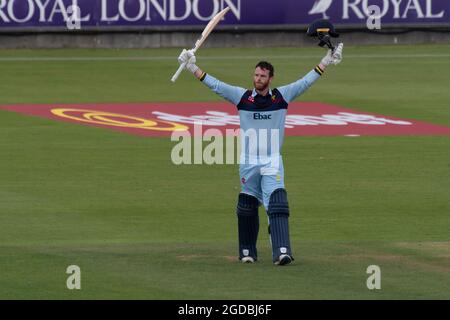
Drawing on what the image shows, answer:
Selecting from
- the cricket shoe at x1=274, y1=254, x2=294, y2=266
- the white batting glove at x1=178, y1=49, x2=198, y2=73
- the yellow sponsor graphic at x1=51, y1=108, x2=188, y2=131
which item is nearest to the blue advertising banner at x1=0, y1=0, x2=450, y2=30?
the yellow sponsor graphic at x1=51, y1=108, x2=188, y2=131

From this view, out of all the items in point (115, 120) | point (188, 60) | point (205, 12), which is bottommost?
point (188, 60)

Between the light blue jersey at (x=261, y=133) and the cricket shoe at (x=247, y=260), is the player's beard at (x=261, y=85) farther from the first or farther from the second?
the cricket shoe at (x=247, y=260)

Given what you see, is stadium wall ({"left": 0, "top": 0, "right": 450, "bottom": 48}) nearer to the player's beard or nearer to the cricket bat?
the cricket bat

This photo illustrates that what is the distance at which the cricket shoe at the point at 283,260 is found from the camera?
12.9 metres

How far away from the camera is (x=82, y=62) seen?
116ft

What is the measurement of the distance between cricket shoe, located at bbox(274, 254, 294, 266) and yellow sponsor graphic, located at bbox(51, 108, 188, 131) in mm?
11828

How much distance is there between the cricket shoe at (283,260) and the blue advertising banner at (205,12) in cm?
2432

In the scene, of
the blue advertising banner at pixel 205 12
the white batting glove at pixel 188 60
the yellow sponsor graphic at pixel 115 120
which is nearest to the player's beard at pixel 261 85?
the white batting glove at pixel 188 60

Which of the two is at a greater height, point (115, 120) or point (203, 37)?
point (115, 120)

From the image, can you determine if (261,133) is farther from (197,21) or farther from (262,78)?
(197,21)

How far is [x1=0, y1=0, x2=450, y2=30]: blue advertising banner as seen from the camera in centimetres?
3656

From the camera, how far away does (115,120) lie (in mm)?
26125

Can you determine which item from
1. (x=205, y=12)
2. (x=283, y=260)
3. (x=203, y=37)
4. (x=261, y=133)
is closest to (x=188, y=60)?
(x=203, y=37)

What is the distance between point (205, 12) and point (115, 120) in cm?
1149
